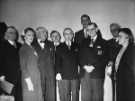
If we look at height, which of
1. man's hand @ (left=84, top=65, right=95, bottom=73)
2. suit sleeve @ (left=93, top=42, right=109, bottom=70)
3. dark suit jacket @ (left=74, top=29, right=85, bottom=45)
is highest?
dark suit jacket @ (left=74, top=29, right=85, bottom=45)

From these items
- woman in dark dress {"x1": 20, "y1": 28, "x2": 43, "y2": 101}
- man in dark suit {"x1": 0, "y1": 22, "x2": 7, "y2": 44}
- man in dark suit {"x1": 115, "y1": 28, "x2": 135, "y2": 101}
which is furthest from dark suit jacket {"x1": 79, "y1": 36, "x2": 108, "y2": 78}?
man in dark suit {"x1": 0, "y1": 22, "x2": 7, "y2": 44}

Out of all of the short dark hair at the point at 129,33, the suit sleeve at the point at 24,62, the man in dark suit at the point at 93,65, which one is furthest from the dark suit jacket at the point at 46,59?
the short dark hair at the point at 129,33

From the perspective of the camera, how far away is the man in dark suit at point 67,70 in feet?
12.6

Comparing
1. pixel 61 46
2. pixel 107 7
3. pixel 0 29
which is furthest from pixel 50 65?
pixel 107 7

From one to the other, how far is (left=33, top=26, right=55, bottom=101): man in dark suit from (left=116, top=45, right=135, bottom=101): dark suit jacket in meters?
0.88

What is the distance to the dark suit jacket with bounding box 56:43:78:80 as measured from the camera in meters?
3.84

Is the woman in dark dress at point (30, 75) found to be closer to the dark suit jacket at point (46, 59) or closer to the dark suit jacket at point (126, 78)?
the dark suit jacket at point (46, 59)

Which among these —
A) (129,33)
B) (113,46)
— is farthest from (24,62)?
(129,33)

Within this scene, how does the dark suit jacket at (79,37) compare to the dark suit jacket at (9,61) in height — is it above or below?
above

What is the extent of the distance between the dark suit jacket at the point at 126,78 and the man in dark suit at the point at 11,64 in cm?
134

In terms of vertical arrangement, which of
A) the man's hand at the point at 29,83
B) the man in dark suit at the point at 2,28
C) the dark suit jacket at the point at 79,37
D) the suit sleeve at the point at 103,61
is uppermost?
the man in dark suit at the point at 2,28

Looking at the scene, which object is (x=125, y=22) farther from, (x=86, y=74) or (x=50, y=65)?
(x=50, y=65)

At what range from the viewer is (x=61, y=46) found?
3.90 meters

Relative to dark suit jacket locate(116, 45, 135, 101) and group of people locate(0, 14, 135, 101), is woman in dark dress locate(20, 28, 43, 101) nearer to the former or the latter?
group of people locate(0, 14, 135, 101)
